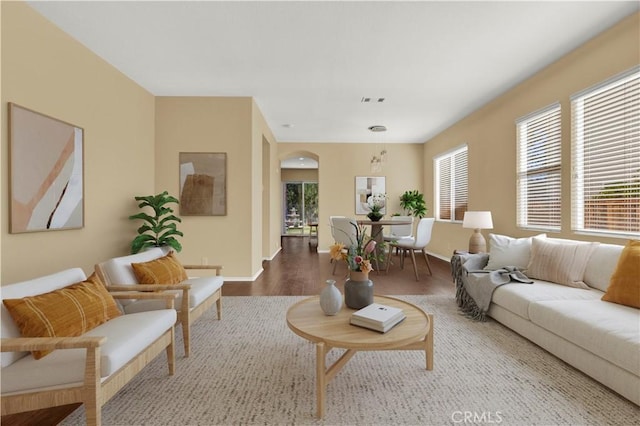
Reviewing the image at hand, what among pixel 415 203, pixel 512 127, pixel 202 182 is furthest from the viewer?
pixel 415 203

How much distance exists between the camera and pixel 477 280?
288cm

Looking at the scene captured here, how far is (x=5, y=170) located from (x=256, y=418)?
2530 mm

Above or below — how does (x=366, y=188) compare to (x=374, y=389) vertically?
above

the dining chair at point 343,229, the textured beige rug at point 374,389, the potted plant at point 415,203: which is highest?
the potted plant at point 415,203

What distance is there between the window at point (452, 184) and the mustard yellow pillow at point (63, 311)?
5.51 meters

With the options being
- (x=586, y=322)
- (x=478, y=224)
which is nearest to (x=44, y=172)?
(x=586, y=322)

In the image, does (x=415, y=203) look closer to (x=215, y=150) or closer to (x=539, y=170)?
(x=539, y=170)

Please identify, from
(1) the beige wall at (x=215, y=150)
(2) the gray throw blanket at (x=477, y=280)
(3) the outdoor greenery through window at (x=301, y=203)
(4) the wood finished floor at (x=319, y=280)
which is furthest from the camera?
(3) the outdoor greenery through window at (x=301, y=203)

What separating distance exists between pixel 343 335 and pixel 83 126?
3.23 meters

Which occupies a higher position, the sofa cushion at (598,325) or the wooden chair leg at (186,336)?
the sofa cushion at (598,325)

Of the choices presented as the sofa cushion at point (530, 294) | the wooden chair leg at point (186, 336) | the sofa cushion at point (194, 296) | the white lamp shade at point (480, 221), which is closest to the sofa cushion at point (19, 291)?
the sofa cushion at point (194, 296)

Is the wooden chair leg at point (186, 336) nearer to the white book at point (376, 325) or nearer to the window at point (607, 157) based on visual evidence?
the white book at point (376, 325)

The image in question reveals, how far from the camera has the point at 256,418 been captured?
1527 millimetres

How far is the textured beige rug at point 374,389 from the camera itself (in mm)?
1525
